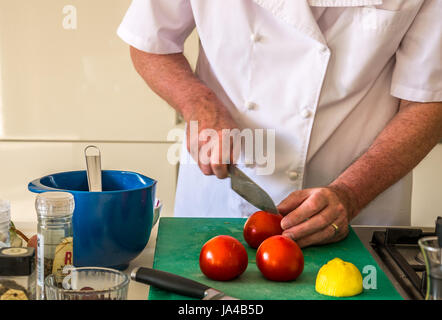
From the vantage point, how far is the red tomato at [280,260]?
2.47 feet

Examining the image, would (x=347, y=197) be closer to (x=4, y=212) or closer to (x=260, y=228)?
(x=260, y=228)

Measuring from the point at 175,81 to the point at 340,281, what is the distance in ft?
1.76

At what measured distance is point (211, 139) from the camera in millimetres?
950

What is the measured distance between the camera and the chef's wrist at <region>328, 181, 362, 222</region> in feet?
3.15

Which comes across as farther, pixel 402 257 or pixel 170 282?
pixel 402 257

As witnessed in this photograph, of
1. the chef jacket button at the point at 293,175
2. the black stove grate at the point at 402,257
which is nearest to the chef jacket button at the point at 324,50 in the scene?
the chef jacket button at the point at 293,175

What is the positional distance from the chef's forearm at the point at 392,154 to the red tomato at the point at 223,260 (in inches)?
10.9

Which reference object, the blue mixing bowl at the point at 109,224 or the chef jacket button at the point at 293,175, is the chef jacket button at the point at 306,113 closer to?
the chef jacket button at the point at 293,175

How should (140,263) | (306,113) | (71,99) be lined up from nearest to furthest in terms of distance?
(140,263), (306,113), (71,99)

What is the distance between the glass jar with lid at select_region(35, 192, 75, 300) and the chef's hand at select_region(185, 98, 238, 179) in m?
0.31

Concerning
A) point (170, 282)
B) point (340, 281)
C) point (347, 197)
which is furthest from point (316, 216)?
point (170, 282)

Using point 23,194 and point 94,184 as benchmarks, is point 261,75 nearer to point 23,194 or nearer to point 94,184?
point 94,184

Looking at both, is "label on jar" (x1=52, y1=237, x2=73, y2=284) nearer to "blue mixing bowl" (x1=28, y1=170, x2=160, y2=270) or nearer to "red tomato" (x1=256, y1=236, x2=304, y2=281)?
"blue mixing bowl" (x1=28, y1=170, x2=160, y2=270)

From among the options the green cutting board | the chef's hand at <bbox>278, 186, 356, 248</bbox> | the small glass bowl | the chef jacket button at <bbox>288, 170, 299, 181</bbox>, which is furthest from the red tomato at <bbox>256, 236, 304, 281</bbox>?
the chef jacket button at <bbox>288, 170, 299, 181</bbox>
